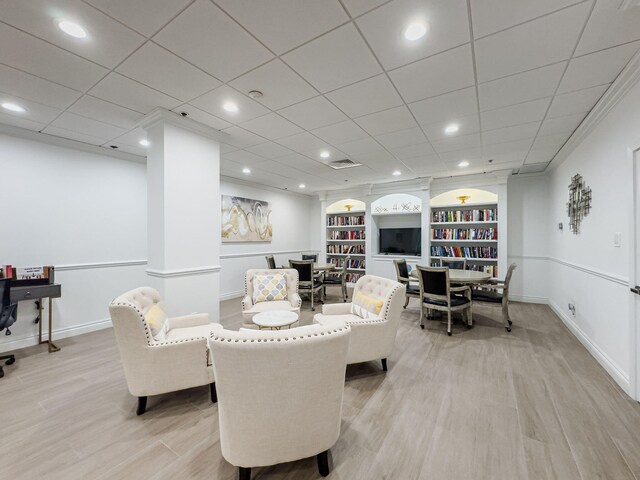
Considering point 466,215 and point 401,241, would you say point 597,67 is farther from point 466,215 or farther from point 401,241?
point 401,241

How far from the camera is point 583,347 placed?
124 inches

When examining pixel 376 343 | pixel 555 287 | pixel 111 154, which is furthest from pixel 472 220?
pixel 111 154

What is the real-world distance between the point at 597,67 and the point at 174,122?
3.73 metres

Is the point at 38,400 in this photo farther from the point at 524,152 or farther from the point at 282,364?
the point at 524,152

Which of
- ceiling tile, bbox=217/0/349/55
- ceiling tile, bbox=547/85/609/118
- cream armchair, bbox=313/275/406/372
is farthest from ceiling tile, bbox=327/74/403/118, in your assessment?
cream armchair, bbox=313/275/406/372

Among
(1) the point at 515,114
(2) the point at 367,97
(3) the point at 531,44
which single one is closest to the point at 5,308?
(2) the point at 367,97

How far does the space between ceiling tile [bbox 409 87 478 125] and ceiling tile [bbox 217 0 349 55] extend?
130cm

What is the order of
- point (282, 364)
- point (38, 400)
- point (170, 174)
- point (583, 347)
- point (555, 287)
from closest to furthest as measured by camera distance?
point (282, 364)
point (38, 400)
point (170, 174)
point (583, 347)
point (555, 287)

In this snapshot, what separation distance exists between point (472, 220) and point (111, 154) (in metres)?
6.59

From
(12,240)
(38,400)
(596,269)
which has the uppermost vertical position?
(12,240)

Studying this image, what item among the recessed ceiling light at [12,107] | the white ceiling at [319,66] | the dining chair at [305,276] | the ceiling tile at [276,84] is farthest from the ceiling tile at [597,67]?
the recessed ceiling light at [12,107]

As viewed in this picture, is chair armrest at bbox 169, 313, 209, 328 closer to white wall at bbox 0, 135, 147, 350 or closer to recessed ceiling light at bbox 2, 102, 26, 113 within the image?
white wall at bbox 0, 135, 147, 350

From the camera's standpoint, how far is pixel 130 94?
2436 millimetres

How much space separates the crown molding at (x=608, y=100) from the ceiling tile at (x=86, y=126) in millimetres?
4792
